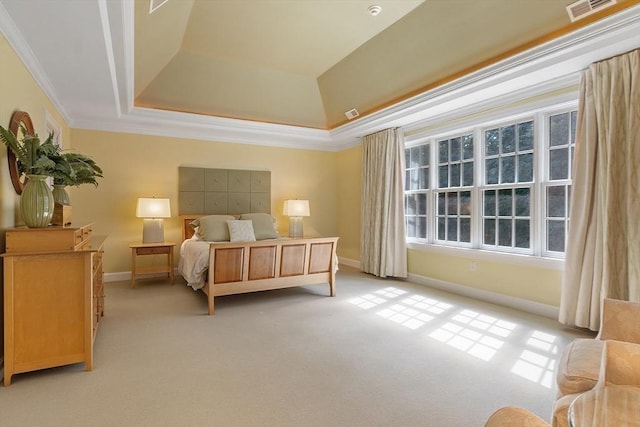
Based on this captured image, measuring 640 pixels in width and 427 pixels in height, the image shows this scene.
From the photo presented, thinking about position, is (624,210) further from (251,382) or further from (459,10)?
(251,382)

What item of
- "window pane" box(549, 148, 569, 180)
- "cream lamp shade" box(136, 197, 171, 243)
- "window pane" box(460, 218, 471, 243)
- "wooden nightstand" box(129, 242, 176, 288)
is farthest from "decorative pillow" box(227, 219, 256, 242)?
"window pane" box(549, 148, 569, 180)

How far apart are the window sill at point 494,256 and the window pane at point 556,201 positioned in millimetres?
507

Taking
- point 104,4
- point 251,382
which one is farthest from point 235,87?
point 251,382

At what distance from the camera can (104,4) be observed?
2.27 m

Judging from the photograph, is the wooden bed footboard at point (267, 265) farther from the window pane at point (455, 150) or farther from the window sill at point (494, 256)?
the window pane at point (455, 150)

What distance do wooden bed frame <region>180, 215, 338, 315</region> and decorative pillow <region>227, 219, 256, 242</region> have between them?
44.0 inches

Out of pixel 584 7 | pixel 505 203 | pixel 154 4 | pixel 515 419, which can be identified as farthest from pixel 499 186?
pixel 154 4

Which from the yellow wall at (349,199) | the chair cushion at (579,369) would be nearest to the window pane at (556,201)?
the chair cushion at (579,369)

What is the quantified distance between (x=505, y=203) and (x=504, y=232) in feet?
1.19

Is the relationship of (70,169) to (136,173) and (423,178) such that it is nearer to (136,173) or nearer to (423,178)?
(136,173)

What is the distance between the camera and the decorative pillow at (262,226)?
5422 mm

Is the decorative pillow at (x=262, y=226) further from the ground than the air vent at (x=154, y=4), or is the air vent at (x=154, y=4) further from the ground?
the air vent at (x=154, y=4)

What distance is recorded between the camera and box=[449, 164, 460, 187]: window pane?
15.5 ft

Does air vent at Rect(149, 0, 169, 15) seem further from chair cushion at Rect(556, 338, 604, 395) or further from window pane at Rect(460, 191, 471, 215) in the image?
window pane at Rect(460, 191, 471, 215)
